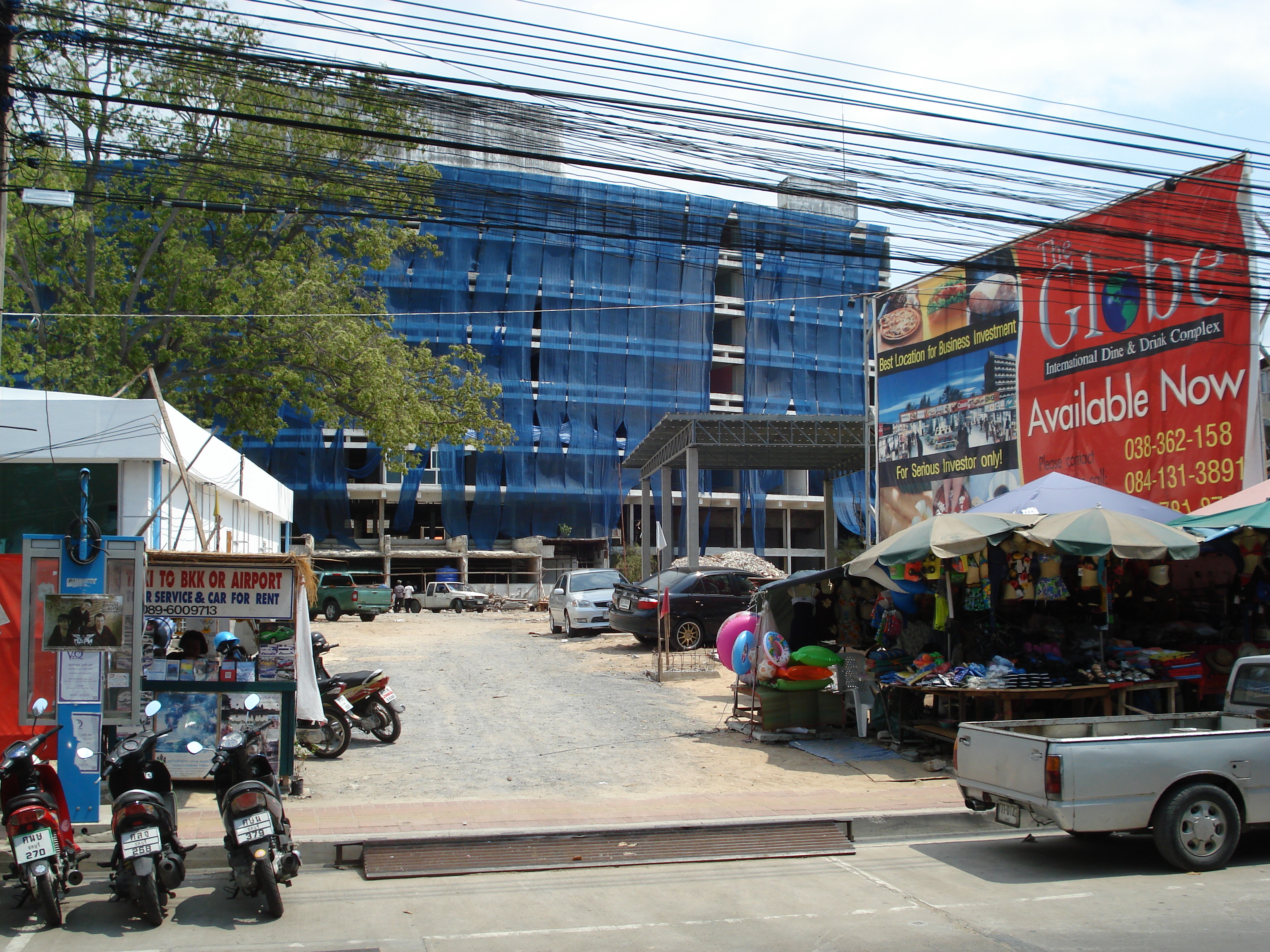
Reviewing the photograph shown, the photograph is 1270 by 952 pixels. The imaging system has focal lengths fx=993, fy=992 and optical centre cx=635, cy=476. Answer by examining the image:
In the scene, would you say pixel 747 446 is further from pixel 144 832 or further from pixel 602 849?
pixel 144 832

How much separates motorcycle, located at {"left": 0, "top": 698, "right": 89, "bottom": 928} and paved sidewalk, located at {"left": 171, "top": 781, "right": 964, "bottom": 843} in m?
1.31

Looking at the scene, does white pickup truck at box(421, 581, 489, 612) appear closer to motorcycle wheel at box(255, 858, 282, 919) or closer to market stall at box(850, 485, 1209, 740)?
market stall at box(850, 485, 1209, 740)

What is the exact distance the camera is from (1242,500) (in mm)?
12398

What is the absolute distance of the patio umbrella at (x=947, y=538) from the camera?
34.2ft

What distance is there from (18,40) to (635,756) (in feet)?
31.6

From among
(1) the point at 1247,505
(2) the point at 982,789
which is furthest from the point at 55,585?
(1) the point at 1247,505

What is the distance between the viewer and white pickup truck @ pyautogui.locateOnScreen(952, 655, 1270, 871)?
22.4 ft

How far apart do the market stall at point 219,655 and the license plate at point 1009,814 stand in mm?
5905

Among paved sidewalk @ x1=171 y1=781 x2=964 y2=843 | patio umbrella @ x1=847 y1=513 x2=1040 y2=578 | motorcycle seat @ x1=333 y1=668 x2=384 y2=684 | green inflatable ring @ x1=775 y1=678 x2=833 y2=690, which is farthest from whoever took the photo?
green inflatable ring @ x1=775 y1=678 x2=833 y2=690

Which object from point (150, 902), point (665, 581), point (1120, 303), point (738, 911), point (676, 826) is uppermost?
point (1120, 303)

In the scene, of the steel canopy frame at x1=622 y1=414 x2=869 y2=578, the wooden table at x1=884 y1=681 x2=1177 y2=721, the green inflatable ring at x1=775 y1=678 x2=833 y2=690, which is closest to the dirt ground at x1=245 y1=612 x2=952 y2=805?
the green inflatable ring at x1=775 y1=678 x2=833 y2=690

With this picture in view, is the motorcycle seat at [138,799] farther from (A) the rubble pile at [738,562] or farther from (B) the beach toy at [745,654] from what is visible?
(A) the rubble pile at [738,562]

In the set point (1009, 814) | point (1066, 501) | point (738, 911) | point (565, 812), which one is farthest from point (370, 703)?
point (1066, 501)

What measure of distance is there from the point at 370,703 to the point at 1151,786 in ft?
25.4
